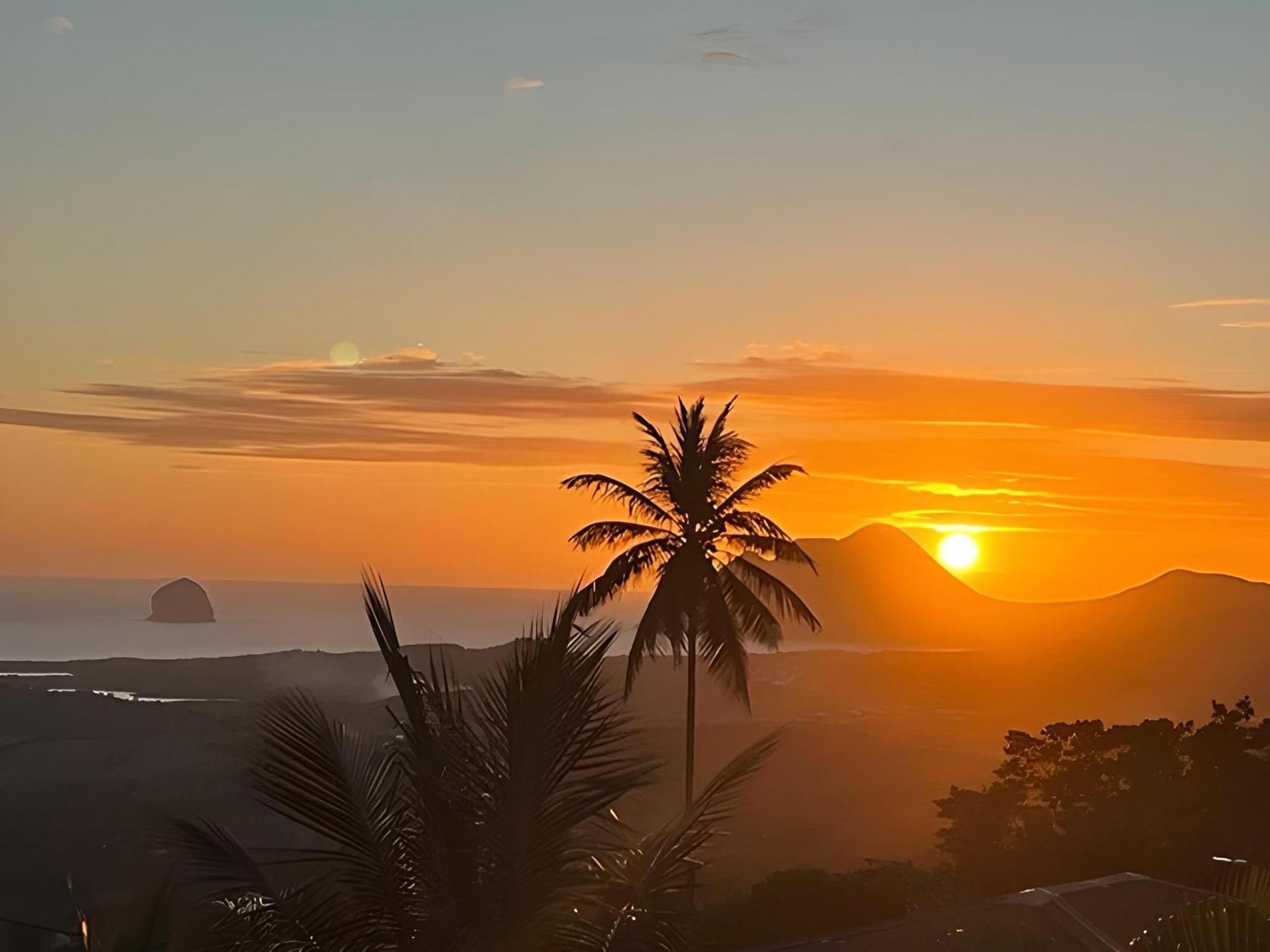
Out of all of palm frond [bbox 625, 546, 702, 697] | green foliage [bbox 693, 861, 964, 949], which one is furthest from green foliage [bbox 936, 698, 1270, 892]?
palm frond [bbox 625, 546, 702, 697]

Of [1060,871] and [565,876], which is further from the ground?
[565,876]

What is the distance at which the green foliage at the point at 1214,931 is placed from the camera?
5.94 meters

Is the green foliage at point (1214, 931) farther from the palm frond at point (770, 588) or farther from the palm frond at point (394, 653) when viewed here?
the palm frond at point (770, 588)

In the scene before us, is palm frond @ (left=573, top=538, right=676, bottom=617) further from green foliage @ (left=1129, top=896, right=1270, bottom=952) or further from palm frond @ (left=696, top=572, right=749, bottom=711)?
green foliage @ (left=1129, top=896, right=1270, bottom=952)

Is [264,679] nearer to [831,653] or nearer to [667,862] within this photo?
[831,653]

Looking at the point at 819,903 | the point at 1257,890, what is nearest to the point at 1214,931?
the point at 1257,890

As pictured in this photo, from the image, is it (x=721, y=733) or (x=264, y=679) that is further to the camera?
(x=264, y=679)

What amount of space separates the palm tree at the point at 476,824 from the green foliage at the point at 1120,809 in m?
22.6

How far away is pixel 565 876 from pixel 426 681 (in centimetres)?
135

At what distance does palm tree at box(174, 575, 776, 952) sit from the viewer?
24.6 feet

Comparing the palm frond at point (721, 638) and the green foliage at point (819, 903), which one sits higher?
the palm frond at point (721, 638)

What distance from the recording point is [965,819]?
3159 cm

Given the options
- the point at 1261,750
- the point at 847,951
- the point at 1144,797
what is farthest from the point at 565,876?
the point at 1261,750

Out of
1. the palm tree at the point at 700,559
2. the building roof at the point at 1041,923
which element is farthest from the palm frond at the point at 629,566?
the building roof at the point at 1041,923
